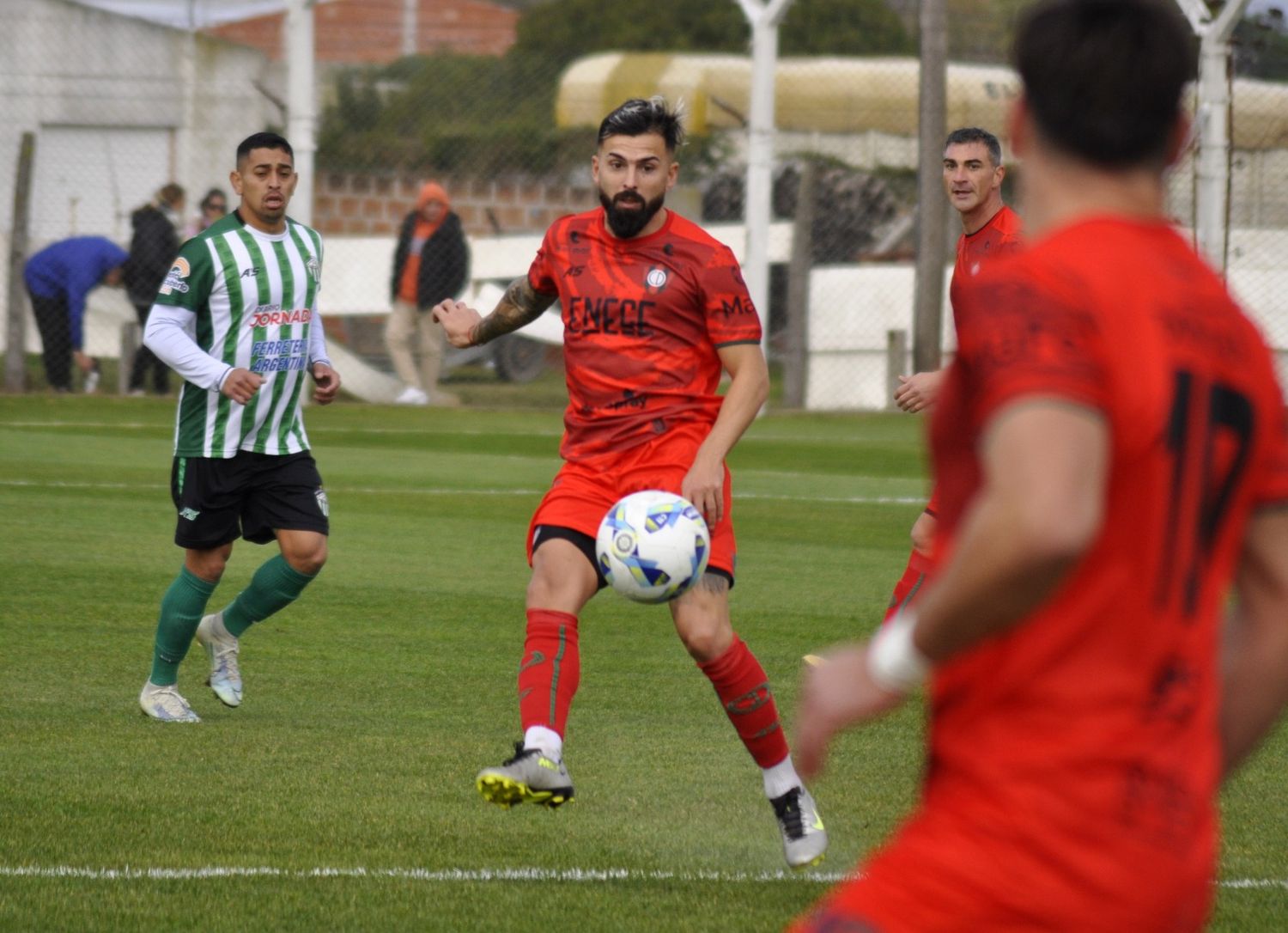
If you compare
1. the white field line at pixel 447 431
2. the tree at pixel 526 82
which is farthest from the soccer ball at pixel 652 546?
the tree at pixel 526 82

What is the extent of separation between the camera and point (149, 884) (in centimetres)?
467

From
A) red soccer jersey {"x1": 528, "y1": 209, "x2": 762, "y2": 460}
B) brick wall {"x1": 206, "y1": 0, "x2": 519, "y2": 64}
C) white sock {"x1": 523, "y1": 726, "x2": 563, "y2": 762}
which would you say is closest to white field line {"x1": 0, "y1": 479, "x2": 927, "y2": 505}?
red soccer jersey {"x1": 528, "y1": 209, "x2": 762, "y2": 460}

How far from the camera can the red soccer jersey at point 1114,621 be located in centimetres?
216

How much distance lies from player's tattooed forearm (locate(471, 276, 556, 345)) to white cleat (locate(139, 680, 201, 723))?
1.95 meters

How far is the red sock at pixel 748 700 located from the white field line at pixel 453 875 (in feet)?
1.12

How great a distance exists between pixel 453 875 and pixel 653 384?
1446mm

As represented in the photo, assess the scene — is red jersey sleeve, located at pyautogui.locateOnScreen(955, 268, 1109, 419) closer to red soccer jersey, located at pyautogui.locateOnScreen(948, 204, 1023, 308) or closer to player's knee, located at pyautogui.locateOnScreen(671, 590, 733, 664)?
player's knee, located at pyautogui.locateOnScreen(671, 590, 733, 664)

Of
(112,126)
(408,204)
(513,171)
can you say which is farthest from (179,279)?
(513,171)

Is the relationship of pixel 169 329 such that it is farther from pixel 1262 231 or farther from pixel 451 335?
pixel 1262 231

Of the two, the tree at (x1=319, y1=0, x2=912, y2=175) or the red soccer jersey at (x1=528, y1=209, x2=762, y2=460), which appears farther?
the tree at (x1=319, y1=0, x2=912, y2=175)

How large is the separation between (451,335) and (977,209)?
2.80 metres

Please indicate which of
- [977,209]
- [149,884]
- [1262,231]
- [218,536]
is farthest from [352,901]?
[1262,231]

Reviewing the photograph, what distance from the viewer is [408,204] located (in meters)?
28.1

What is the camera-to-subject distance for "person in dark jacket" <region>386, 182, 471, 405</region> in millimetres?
20266
